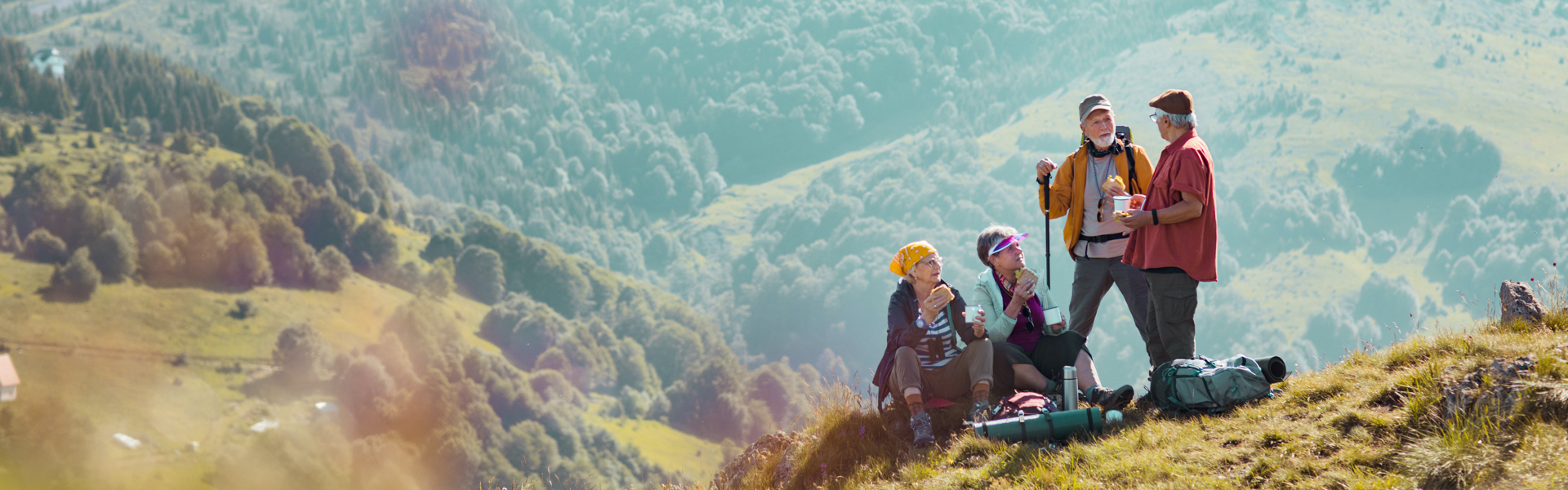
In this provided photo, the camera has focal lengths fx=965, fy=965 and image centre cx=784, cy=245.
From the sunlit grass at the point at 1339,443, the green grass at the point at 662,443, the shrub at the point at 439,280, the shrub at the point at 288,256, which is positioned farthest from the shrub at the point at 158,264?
the sunlit grass at the point at 1339,443

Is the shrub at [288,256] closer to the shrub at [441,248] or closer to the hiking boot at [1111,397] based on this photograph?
the shrub at [441,248]

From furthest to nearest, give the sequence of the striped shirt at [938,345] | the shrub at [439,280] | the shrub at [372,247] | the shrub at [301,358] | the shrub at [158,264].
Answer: the shrub at [439,280]
the shrub at [372,247]
the shrub at [158,264]
the shrub at [301,358]
the striped shirt at [938,345]

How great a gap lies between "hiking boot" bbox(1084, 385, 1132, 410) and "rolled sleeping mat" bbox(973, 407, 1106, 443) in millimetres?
131

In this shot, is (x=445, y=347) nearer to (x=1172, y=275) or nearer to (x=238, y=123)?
(x=238, y=123)

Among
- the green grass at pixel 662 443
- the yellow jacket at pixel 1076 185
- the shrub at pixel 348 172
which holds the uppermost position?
the yellow jacket at pixel 1076 185

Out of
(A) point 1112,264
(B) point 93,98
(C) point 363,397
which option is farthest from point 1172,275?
(B) point 93,98

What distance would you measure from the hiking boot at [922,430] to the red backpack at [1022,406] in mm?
434

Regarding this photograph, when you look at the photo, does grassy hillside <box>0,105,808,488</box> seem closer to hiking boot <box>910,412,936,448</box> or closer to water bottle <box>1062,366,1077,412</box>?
hiking boot <box>910,412,936,448</box>

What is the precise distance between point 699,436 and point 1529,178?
170241 millimetres

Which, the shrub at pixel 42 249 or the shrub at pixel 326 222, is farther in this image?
the shrub at pixel 326 222

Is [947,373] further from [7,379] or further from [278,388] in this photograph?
[278,388]

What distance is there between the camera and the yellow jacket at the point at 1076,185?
6.91 metres

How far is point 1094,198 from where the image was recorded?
275 inches

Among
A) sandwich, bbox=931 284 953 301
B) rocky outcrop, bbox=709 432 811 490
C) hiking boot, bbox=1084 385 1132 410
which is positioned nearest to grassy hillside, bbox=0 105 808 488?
rocky outcrop, bbox=709 432 811 490
